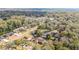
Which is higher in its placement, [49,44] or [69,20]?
[69,20]
